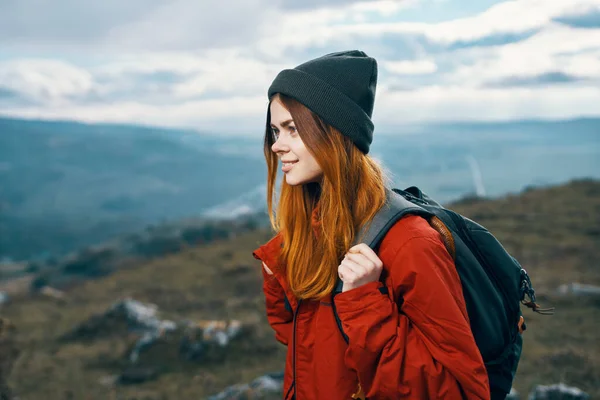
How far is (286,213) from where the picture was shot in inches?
109

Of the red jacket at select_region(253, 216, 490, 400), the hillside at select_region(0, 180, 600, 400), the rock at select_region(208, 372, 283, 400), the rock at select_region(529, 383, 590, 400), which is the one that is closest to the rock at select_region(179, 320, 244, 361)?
the hillside at select_region(0, 180, 600, 400)

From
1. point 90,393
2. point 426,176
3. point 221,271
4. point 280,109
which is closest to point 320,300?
point 280,109

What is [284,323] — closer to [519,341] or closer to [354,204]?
[354,204]

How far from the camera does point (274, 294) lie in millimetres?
2916

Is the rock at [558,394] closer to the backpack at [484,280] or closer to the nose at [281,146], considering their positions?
the backpack at [484,280]

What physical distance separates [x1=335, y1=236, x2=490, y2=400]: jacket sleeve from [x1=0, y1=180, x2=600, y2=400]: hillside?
236 inches

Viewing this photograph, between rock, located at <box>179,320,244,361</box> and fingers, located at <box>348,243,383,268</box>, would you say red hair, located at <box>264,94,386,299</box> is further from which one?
rock, located at <box>179,320,244,361</box>

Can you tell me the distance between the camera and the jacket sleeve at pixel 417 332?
2.00m

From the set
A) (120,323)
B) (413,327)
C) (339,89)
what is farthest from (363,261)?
(120,323)

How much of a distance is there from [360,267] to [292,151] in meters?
0.64

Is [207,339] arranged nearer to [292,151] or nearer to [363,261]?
[292,151]

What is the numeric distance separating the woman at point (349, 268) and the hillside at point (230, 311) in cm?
596

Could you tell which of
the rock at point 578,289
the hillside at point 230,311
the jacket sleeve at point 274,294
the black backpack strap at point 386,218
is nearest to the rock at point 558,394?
the hillside at point 230,311

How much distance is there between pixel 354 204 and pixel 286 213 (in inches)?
18.8
